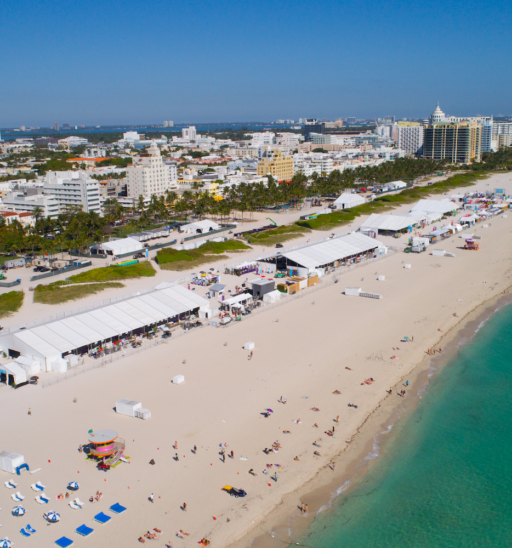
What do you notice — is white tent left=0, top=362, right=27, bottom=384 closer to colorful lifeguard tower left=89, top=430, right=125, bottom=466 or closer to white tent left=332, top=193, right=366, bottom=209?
colorful lifeguard tower left=89, top=430, right=125, bottom=466

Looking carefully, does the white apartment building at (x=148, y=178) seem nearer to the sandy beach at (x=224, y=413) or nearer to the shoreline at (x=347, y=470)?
the sandy beach at (x=224, y=413)

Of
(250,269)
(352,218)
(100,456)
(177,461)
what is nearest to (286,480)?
(177,461)

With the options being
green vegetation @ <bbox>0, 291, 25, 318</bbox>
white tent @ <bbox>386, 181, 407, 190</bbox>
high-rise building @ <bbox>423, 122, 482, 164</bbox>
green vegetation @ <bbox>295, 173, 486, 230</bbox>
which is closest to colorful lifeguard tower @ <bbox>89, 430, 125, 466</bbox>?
green vegetation @ <bbox>0, 291, 25, 318</bbox>

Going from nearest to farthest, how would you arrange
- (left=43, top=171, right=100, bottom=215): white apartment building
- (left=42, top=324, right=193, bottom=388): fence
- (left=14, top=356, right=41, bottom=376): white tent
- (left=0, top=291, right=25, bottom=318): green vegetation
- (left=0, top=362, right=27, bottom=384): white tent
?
(left=0, top=362, right=27, bottom=384): white tent → (left=42, top=324, right=193, bottom=388): fence → (left=14, top=356, right=41, bottom=376): white tent → (left=0, top=291, right=25, bottom=318): green vegetation → (left=43, top=171, right=100, bottom=215): white apartment building

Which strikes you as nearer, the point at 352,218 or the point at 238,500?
the point at 238,500

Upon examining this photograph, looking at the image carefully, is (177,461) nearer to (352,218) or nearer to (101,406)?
(101,406)

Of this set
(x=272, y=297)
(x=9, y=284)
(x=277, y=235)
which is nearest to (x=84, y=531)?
(x=272, y=297)

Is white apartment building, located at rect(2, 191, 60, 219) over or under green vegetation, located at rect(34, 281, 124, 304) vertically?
over
